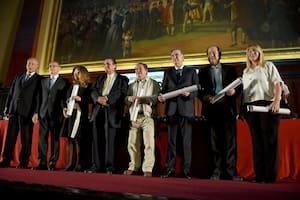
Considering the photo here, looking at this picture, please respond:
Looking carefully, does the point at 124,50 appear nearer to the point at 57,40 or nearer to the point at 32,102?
the point at 57,40

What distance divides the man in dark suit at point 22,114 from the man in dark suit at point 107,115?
812 millimetres

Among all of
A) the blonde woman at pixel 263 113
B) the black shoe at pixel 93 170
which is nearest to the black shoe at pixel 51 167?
the black shoe at pixel 93 170

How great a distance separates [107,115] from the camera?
3.35m

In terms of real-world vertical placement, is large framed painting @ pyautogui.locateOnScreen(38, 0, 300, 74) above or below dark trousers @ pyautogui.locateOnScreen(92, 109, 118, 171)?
above

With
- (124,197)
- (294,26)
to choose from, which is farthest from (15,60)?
(124,197)

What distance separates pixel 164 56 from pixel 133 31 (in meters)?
0.90

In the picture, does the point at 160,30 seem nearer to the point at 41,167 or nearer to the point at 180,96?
the point at 180,96

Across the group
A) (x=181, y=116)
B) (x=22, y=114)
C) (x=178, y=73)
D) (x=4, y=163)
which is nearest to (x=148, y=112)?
(x=181, y=116)

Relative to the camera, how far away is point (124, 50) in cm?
591

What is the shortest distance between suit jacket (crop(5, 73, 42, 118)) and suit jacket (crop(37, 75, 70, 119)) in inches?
3.1

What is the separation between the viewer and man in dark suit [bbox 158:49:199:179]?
9.80 ft

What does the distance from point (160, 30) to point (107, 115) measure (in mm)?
2868

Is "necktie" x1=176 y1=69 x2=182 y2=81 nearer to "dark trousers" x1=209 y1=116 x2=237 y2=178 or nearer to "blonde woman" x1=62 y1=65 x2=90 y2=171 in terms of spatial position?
"dark trousers" x1=209 y1=116 x2=237 y2=178

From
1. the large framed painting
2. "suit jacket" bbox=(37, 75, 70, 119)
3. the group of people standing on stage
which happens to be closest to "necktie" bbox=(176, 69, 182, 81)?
the group of people standing on stage
